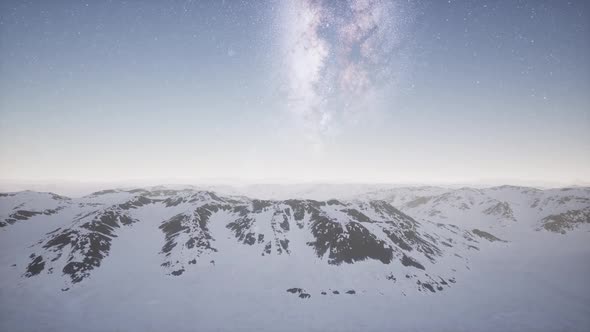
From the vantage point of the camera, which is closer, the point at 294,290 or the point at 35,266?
the point at 294,290

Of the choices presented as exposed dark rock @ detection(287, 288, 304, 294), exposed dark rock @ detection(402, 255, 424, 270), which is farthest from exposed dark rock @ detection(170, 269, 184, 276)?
exposed dark rock @ detection(402, 255, 424, 270)

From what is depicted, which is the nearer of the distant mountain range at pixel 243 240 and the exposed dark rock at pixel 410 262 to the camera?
the distant mountain range at pixel 243 240

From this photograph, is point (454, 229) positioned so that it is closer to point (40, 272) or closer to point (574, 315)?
point (574, 315)

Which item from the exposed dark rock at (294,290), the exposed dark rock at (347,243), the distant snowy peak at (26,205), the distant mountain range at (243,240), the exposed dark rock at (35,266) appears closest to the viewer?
the exposed dark rock at (294,290)

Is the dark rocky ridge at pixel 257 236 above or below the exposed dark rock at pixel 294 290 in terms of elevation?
above

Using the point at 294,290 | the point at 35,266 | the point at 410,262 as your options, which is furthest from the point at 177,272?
the point at 410,262

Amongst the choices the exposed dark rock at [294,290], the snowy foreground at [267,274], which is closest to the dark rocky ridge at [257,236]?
the snowy foreground at [267,274]

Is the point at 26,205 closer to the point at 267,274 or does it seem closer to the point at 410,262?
the point at 267,274

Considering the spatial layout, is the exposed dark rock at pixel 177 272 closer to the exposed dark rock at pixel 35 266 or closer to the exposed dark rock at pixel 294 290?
the exposed dark rock at pixel 294 290

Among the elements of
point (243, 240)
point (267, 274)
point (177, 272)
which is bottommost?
point (267, 274)
